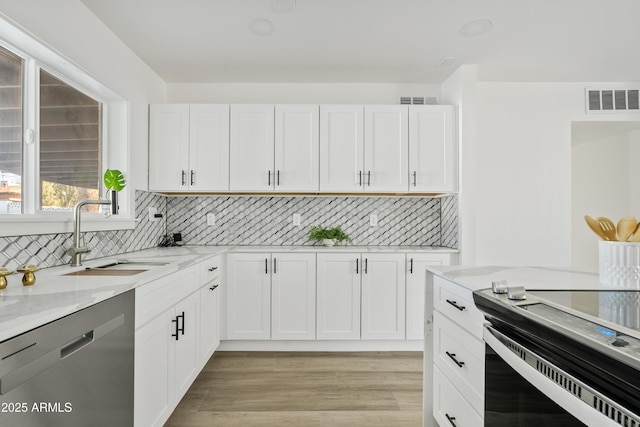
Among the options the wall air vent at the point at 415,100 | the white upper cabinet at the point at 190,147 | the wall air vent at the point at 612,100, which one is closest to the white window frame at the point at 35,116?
the white upper cabinet at the point at 190,147

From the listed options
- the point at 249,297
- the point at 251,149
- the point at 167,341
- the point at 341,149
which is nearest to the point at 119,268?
the point at 167,341

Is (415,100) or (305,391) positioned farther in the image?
(415,100)

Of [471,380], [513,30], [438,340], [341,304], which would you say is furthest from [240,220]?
[513,30]

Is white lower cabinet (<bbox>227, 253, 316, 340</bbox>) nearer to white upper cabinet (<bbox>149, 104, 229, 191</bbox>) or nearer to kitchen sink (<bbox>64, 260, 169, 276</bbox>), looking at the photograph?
white upper cabinet (<bbox>149, 104, 229, 191</bbox>)

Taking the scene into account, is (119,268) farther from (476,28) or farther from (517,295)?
(476,28)

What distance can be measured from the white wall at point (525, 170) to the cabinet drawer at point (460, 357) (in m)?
1.94

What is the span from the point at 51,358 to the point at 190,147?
2480 mm

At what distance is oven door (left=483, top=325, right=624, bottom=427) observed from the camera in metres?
0.69

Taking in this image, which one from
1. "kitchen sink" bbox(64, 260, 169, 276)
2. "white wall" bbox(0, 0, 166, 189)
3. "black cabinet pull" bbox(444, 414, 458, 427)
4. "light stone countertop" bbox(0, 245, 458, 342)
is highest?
"white wall" bbox(0, 0, 166, 189)

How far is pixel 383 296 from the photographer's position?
10.1 feet

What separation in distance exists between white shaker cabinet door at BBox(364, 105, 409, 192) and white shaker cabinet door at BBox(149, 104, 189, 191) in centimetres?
175

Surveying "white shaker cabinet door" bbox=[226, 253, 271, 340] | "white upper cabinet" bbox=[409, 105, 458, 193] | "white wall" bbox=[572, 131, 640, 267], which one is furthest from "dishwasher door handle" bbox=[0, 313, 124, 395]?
"white wall" bbox=[572, 131, 640, 267]

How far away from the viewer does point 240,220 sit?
3.57 metres

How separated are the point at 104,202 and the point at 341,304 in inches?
80.6
